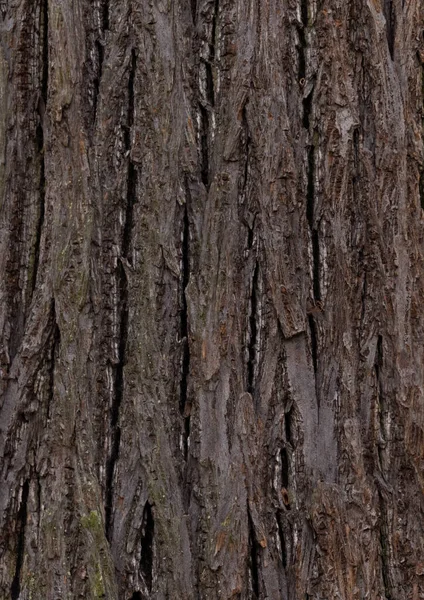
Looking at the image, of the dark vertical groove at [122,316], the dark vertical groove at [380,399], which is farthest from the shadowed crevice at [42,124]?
the dark vertical groove at [380,399]

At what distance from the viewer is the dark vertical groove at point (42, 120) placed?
2.03 meters

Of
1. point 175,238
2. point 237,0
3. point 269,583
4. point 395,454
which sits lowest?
point 269,583

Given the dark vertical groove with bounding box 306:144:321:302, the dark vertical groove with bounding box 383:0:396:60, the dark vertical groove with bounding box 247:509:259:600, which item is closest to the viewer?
the dark vertical groove with bounding box 247:509:259:600

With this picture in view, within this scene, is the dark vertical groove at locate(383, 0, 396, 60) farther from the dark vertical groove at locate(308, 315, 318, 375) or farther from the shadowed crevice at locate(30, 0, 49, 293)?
the shadowed crevice at locate(30, 0, 49, 293)

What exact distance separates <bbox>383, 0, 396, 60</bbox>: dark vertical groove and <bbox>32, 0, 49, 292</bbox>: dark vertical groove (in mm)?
918

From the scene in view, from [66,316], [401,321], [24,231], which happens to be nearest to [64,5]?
[24,231]

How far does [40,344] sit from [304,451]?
72cm

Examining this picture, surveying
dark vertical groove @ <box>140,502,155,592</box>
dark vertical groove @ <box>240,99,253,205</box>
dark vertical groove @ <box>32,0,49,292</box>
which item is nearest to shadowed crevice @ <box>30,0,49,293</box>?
dark vertical groove @ <box>32,0,49,292</box>

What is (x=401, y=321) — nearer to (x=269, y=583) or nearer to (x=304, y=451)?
(x=304, y=451)

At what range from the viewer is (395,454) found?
1960 millimetres

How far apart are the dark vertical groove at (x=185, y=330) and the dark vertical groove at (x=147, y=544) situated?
0.55 ft

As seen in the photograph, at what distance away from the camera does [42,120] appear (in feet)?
6.68

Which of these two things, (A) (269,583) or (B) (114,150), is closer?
(A) (269,583)

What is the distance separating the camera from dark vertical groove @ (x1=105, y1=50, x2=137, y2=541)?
1.92 m
